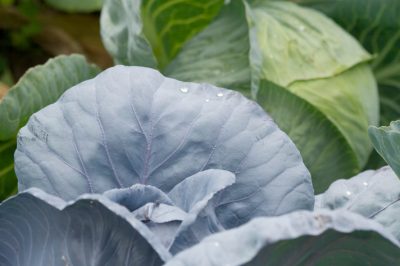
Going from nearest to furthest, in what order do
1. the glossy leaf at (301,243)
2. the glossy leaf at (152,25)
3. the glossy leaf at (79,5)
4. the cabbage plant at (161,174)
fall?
the glossy leaf at (301,243), the cabbage plant at (161,174), the glossy leaf at (152,25), the glossy leaf at (79,5)

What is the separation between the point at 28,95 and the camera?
90cm

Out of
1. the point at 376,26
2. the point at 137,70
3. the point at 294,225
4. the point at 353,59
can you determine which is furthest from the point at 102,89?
the point at 376,26

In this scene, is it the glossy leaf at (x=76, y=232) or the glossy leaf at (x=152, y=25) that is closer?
the glossy leaf at (x=76, y=232)

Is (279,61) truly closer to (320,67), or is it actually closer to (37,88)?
(320,67)

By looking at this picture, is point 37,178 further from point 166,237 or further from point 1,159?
point 1,159

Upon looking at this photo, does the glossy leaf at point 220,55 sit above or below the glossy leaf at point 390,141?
below

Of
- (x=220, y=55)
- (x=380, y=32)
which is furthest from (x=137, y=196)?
(x=380, y=32)

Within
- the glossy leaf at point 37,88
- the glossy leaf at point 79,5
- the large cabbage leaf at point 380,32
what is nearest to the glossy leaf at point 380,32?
the large cabbage leaf at point 380,32

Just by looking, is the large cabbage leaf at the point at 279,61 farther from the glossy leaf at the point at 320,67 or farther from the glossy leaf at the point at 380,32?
the glossy leaf at the point at 380,32

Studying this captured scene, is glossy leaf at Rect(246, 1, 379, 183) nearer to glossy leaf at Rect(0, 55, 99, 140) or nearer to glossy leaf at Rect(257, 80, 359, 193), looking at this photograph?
glossy leaf at Rect(257, 80, 359, 193)

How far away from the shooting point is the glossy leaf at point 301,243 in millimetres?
508

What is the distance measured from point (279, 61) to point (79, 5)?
51cm

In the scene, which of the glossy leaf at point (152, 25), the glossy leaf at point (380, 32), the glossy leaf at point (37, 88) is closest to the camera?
the glossy leaf at point (37, 88)

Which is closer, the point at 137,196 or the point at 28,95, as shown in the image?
the point at 137,196
